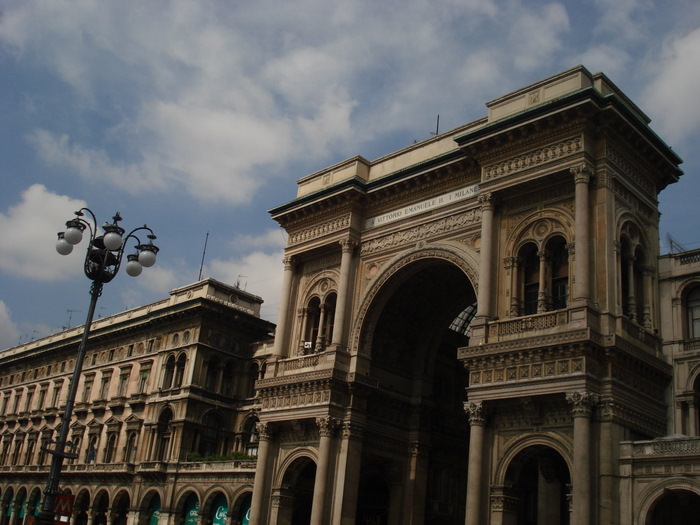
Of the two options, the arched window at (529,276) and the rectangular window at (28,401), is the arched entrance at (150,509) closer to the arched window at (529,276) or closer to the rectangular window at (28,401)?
the rectangular window at (28,401)

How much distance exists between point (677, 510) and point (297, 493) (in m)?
16.8

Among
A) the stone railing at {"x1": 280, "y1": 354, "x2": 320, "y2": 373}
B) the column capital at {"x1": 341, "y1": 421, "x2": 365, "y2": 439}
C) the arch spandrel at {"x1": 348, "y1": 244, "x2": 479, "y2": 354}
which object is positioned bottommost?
the column capital at {"x1": 341, "y1": 421, "x2": 365, "y2": 439}

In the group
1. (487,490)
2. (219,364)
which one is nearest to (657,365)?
(487,490)

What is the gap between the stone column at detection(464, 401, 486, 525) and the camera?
88.3 feet

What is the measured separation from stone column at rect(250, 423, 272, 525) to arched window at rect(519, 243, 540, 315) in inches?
525

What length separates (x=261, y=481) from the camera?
35844 mm

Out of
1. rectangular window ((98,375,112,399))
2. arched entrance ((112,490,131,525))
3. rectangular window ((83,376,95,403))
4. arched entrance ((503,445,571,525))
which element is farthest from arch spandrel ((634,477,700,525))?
rectangular window ((83,376,95,403))

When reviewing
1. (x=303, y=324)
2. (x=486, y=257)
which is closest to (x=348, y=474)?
(x=303, y=324)

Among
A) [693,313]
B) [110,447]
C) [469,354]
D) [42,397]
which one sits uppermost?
[42,397]

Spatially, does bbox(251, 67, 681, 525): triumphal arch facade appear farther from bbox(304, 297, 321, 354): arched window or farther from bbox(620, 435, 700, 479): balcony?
bbox(620, 435, 700, 479): balcony

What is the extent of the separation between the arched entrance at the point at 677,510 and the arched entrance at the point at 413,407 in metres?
12.5

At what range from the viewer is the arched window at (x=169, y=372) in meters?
52.7

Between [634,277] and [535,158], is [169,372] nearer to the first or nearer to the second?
[535,158]

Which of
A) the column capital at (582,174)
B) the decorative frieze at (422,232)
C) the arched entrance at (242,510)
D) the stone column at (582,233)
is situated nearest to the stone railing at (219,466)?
the arched entrance at (242,510)
